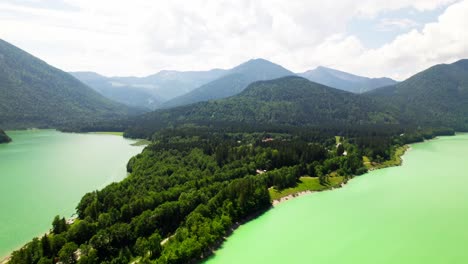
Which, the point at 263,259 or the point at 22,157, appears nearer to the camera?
the point at 263,259

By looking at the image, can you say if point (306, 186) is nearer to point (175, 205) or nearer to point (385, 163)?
point (175, 205)

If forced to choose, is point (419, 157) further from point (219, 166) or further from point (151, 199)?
point (151, 199)

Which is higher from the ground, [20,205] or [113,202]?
[113,202]

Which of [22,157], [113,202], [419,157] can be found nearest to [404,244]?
[113,202]

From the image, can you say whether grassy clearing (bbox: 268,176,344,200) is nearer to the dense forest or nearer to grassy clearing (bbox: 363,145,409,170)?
the dense forest

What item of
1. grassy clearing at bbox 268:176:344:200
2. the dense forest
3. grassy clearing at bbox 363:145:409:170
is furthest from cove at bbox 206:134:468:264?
grassy clearing at bbox 363:145:409:170

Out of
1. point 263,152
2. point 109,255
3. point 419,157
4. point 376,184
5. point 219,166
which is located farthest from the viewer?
point 419,157

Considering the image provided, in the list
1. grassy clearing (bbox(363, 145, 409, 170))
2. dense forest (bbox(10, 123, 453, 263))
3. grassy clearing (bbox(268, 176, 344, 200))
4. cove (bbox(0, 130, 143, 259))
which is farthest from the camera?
grassy clearing (bbox(363, 145, 409, 170))
